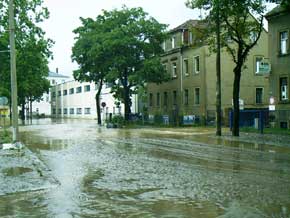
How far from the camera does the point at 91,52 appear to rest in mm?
53156

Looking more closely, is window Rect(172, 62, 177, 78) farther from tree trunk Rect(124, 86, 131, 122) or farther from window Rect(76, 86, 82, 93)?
window Rect(76, 86, 82, 93)

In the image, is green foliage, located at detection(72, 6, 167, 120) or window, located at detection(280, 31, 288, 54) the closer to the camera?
window, located at detection(280, 31, 288, 54)

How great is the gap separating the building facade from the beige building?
1065 centimetres

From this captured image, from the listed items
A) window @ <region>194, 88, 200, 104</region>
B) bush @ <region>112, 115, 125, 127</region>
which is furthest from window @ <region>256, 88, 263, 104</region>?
bush @ <region>112, 115, 125, 127</region>

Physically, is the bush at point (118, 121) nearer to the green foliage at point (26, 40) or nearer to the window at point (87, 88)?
the green foliage at point (26, 40)

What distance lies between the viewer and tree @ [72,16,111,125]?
5322 cm

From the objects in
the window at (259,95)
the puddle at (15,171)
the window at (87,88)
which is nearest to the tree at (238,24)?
the puddle at (15,171)

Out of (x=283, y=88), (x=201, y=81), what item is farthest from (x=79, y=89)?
(x=283, y=88)

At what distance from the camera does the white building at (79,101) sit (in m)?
87.1

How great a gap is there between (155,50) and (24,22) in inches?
667

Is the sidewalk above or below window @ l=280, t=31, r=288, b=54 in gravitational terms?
below

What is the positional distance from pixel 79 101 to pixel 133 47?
5330cm

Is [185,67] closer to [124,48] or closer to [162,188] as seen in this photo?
[124,48]

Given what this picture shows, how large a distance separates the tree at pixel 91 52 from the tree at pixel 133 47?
0.56 metres
